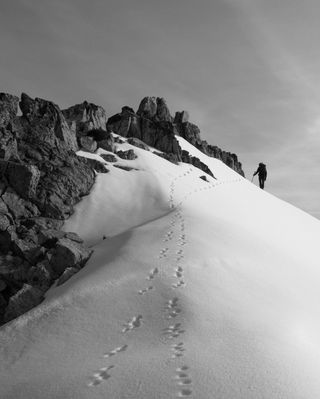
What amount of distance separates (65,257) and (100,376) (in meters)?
7.90

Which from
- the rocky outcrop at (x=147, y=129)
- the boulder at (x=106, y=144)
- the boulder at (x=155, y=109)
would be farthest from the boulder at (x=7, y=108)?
the boulder at (x=155, y=109)

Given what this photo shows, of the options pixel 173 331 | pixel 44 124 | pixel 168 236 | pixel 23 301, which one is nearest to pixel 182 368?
pixel 173 331

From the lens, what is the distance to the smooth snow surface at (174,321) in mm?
8094

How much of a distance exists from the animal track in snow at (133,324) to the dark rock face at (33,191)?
4.27 metres

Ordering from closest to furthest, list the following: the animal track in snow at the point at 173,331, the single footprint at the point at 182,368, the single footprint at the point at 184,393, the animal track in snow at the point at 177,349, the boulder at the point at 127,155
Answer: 1. the single footprint at the point at 184,393
2. the single footprint at the point at 182,368
3. the animal track in snow at the point at 177,349
4. the animal track in snow at the point at 173,331
5. the boulder at the point at 127,155

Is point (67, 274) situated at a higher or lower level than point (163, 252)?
lower

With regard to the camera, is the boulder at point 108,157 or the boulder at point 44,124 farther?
the boulder at point 108,157

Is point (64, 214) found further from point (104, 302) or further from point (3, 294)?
point (104, 302)

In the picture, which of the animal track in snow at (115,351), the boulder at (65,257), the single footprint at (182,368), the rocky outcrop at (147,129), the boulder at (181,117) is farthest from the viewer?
the boulder at (181,117)

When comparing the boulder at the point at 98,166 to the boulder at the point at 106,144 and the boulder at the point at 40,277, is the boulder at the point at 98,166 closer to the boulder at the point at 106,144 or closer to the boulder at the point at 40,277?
the boulder at the point at 106,144

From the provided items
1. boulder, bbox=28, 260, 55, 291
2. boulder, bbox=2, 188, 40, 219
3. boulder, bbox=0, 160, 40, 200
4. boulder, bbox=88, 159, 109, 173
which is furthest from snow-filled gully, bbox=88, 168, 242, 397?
boulder, bbox=88, 159, 109, 173

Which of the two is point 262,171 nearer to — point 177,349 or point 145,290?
point 145,290

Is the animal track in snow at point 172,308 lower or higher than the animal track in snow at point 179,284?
lower

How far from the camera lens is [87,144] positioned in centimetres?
3384
